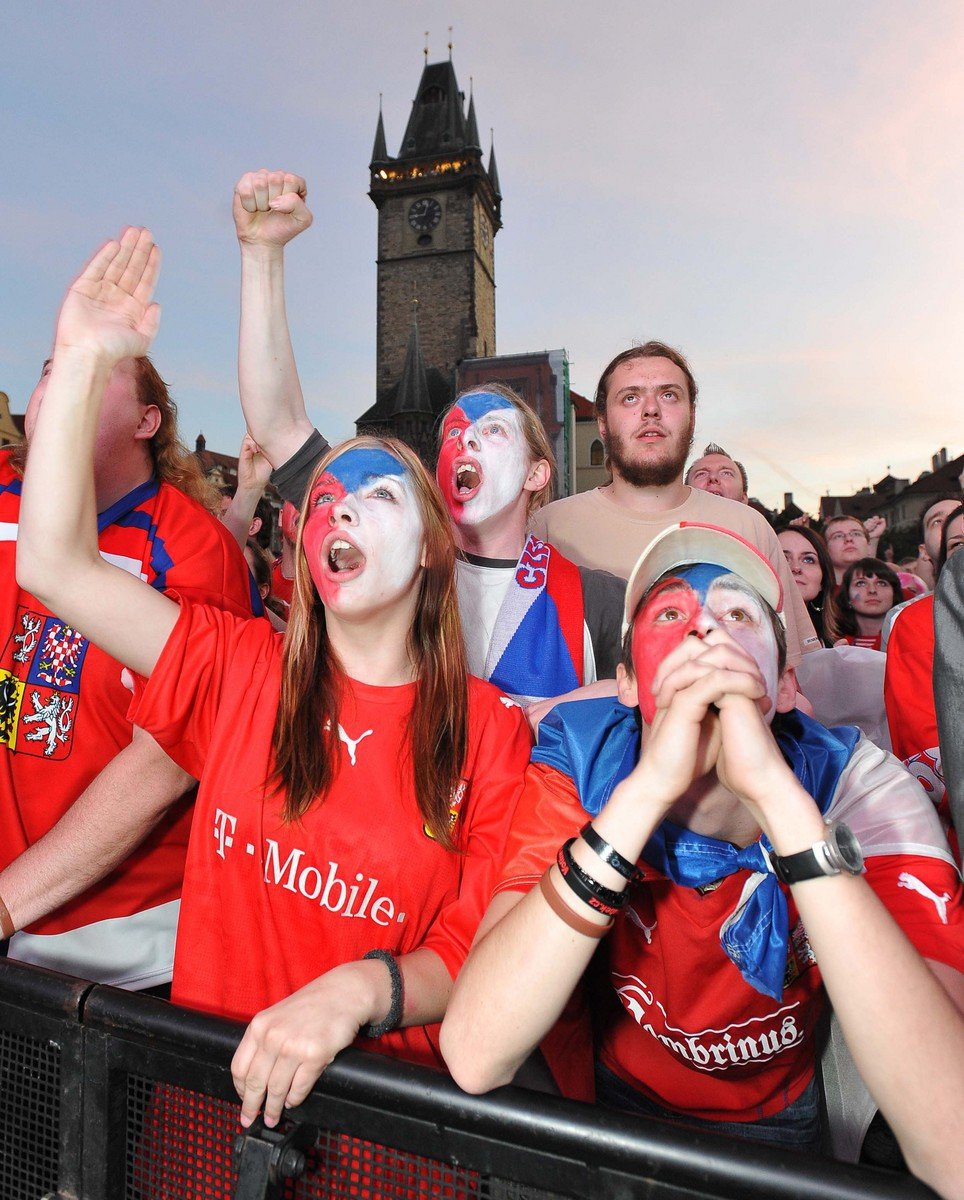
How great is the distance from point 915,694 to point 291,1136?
2094 mm

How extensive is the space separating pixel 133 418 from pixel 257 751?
1029 mm

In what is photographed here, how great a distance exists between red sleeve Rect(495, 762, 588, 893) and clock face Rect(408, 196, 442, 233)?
4948 centimetres

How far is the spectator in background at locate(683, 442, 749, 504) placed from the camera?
5270 mm

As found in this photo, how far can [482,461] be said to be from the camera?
8.30 ft

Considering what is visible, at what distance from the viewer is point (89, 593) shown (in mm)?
1688

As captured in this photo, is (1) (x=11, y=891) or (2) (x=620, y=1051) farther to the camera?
(1) (x=11, y=891)

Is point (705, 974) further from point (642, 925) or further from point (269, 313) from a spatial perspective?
point (269, 313)

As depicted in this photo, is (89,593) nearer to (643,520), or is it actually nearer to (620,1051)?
(620,1051)

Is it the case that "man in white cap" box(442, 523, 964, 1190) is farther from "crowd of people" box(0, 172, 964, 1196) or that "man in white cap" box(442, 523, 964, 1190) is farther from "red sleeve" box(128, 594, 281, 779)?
"red sleeve" box(128, 594, 281, 779)

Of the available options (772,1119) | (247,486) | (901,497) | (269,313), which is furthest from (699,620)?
(901,497)

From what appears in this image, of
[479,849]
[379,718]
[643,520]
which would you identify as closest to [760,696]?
[479,849]

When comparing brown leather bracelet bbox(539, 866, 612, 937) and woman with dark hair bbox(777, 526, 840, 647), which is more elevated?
woman with dark hair bbox(777, 526, 840, 647)

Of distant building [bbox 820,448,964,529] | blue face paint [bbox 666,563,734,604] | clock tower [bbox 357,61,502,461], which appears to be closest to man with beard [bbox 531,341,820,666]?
blue face paint [bbox 666,563,734,604]

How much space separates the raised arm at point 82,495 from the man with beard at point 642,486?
1.78 metres
